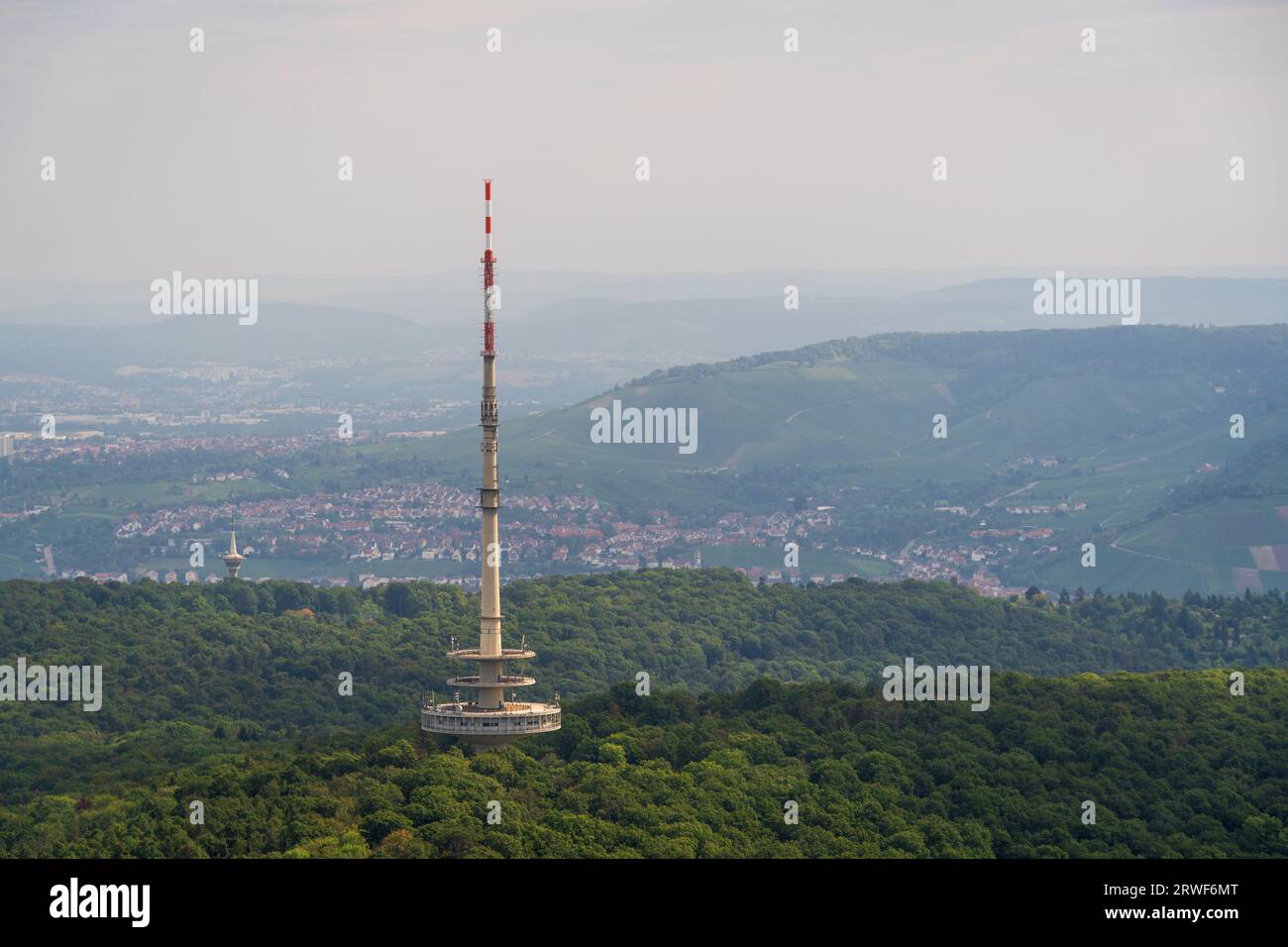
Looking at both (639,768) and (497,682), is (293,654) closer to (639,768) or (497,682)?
(497,682)

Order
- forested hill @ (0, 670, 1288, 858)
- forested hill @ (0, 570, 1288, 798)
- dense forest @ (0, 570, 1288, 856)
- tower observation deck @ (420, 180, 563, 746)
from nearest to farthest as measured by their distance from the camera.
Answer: forested hill @ (0, 670, 1288, 858) → dense forest @ (0, 570, 1288, 856) → tower observation deck @ (420, 180, 563, 746) → forested hill @ (0, 570, 1288, 798)

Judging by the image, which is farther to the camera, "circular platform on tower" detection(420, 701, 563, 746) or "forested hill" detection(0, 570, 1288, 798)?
"forested hill" detection(0, 570, 1288, 798)

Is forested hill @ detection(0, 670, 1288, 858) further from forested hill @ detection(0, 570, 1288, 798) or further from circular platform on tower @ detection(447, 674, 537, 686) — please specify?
forested hill @ detection(0, 570, 1288, 798)

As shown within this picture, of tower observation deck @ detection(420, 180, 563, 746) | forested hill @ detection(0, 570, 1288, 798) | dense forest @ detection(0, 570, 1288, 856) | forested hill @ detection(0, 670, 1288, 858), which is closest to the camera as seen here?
forested hill @ detection(0, 670, 1288, 858)

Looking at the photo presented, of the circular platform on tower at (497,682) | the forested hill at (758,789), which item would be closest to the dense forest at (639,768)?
the forested hill at (758,789)

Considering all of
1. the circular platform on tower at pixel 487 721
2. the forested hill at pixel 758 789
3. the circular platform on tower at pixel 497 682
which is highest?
the circular platform on tower at pixel 497 682

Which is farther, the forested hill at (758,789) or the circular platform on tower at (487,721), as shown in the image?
the circular platform on tower at (487,721)

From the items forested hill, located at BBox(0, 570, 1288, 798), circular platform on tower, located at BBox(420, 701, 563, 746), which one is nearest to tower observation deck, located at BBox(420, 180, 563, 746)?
circular platform on tower, located at BBox(420, 701, 563, 746)

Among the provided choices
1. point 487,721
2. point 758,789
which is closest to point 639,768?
point 758,789

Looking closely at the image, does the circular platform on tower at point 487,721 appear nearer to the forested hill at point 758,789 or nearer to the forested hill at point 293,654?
the forested hill at point 758,789
